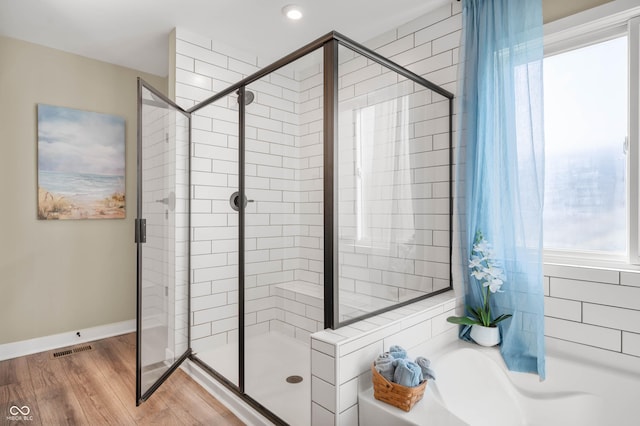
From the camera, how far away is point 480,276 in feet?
6.14

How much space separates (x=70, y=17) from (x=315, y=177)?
2210 millimetres

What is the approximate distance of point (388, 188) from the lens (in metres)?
1.79

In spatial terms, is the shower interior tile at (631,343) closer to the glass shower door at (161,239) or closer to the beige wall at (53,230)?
the glass shower door at (161,239)

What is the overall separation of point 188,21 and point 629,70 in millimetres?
2638

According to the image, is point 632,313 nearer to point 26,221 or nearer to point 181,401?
point 181,401

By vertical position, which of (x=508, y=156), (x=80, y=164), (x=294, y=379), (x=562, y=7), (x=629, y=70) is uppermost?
(x=562, y=7)

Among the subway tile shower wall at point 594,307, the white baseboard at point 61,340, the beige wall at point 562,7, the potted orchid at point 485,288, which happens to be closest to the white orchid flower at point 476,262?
the potted orchid at point 485,288

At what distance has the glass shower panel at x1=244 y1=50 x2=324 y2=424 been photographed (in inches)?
66.9

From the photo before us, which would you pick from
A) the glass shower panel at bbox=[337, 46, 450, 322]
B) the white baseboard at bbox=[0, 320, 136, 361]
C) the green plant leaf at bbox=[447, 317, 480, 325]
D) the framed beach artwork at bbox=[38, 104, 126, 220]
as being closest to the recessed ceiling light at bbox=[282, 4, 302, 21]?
the glass shower panel at bbox=[337, 46, 450, 322]

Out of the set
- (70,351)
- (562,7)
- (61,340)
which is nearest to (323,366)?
(562,7)

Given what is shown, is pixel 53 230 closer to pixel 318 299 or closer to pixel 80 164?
pixel 80 164

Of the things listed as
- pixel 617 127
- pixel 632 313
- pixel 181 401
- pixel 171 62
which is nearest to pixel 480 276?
pixel 632 313

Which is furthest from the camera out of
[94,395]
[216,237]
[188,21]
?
[188,21]

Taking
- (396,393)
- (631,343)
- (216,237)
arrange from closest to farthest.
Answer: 1. (396,393)
2. (631,343)
3. (216,237)
